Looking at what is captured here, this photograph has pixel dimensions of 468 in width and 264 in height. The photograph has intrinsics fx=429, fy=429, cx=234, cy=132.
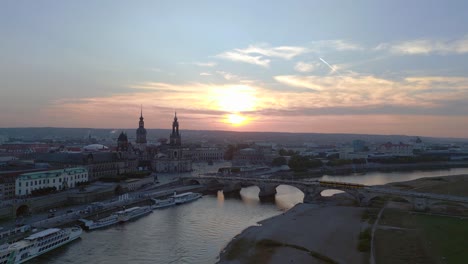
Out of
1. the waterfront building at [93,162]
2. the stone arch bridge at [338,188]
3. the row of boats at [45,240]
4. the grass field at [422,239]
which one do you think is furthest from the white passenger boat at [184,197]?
the grass field at [422,239]

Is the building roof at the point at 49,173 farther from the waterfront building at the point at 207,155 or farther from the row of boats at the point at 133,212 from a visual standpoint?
the waterfront building at the point at 207,155

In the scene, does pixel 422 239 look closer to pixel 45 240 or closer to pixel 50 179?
pixel 45 240

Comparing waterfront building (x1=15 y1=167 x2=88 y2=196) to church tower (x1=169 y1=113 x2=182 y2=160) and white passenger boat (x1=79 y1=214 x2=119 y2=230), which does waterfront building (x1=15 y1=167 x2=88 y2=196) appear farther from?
church tower (x1=169 y1=113 x2=182 y2=160)

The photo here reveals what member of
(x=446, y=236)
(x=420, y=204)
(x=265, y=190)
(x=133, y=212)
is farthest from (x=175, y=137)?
(x=446, y=236)

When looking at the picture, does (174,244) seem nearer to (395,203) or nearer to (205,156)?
(395,203)

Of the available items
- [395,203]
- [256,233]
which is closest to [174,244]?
[256,233]

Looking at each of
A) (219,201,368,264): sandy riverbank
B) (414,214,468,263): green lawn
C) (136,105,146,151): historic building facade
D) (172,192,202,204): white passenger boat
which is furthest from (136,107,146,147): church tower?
(414,214,468,263): green lawn
